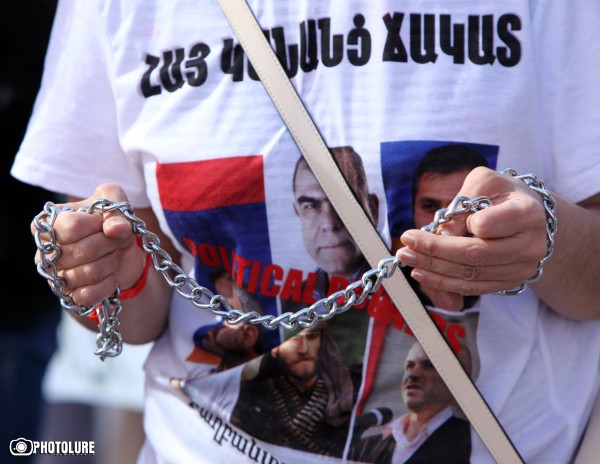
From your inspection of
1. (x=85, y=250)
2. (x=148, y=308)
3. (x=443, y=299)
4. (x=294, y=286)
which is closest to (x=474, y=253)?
(x=443, y=299)

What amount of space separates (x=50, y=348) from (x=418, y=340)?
1606mm

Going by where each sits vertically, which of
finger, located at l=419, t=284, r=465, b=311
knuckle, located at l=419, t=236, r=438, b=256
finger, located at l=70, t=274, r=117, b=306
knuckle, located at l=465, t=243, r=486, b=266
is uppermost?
knuckle, located at l=419, t=236, r=438, b=256

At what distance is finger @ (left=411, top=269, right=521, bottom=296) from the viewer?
3.68 feet

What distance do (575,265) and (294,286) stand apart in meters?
0.42

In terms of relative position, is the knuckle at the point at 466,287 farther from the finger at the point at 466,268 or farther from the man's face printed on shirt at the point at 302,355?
the man's face printed on shirt at the point at 302,355

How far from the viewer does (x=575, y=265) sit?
1.30 meters

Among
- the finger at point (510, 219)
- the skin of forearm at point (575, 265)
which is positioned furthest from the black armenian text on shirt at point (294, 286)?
the finger at point (510, 219)

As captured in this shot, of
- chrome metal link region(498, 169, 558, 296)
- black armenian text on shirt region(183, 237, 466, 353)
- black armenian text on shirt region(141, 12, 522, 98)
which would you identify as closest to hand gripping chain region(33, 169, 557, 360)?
chrome metal link region(498, 169, 558, 296)

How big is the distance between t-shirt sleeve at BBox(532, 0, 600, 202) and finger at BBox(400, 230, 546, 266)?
0.25 metres

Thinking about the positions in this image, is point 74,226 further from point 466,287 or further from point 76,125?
point 466,287

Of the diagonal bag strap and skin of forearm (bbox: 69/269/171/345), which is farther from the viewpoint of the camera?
skin of forearm (bbox: 69/269/171/345)

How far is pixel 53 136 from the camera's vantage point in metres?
1.52

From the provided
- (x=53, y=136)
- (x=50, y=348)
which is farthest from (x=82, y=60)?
(x=50, y=348)

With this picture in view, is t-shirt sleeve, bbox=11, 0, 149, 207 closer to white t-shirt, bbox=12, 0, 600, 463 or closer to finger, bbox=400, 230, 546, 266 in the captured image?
white t-shirt, bbox=12, 0, 600, 463
